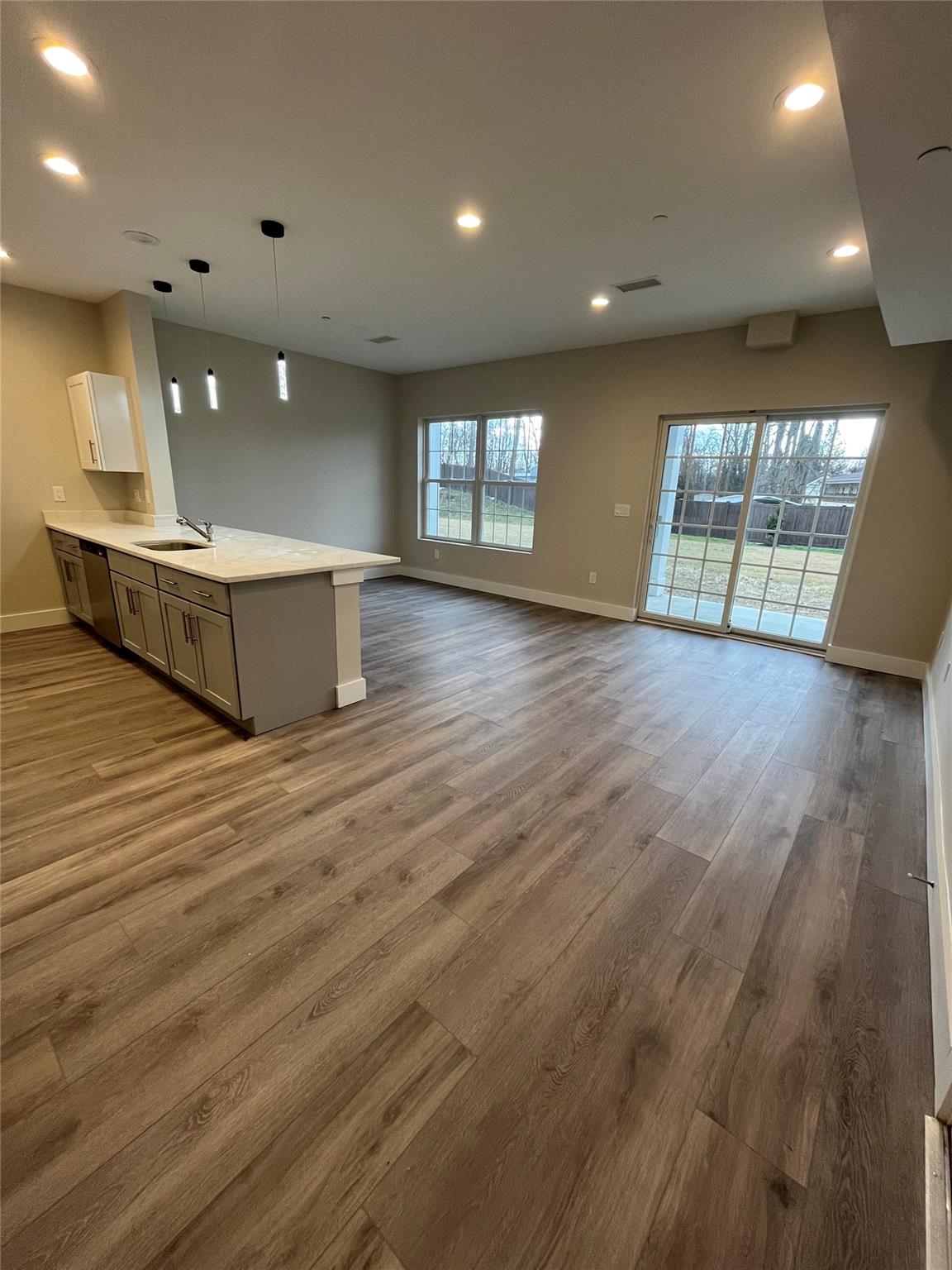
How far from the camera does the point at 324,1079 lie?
121 cm

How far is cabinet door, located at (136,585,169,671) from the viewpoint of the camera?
3.25 m

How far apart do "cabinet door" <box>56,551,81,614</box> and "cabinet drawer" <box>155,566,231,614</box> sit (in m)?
1.96

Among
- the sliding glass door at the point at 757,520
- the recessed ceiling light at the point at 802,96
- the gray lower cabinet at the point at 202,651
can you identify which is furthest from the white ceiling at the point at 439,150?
the gray lower cabinet at the point at 202,651

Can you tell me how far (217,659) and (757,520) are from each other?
4760mm

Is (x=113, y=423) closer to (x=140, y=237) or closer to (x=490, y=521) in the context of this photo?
(x=140, y=237)

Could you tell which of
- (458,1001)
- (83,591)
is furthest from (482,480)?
(458,1001)

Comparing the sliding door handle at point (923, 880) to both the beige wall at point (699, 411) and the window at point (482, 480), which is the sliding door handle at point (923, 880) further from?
the window at point (482, 480)

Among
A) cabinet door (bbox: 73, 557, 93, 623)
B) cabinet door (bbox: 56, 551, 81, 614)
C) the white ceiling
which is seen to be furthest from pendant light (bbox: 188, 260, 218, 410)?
cabinet door (bbox: 56, 551, 81, 614)

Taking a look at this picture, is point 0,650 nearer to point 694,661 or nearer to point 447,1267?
point 447,1267

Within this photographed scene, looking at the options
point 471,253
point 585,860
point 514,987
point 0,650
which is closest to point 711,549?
point 471,253

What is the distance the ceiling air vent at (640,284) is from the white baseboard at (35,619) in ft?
18.5

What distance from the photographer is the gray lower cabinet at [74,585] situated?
14.0 ft

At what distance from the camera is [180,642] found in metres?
3.07

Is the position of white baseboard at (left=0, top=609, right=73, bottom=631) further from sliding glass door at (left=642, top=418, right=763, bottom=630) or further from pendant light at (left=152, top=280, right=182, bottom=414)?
sliding glass door at (left=642, top=418, right=763, bottom=630)
